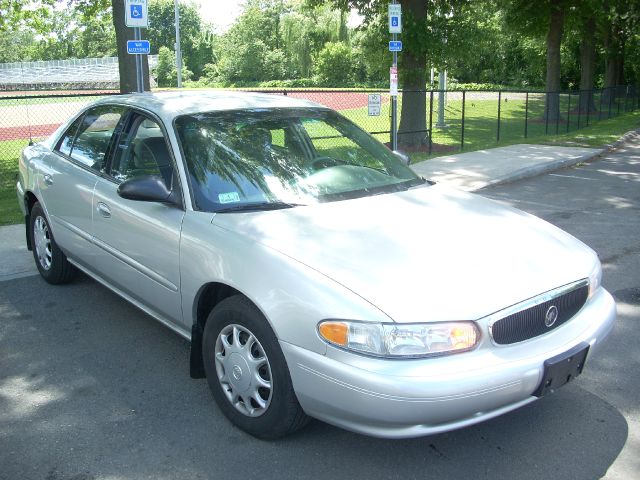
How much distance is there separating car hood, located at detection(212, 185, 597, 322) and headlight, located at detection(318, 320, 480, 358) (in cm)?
4

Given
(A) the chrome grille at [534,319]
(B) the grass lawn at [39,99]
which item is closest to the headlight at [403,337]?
(A) the chrome grille at [534,319]

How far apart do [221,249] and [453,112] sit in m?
25.9

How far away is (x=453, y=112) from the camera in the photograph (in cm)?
2805

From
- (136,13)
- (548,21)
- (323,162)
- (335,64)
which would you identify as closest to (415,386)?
(323,162)

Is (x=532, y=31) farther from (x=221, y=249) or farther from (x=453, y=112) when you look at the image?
(x=221, y=249)

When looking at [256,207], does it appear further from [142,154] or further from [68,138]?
[68,138]

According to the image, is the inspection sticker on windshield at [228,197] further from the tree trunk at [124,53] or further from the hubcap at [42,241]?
the tree trunk at [124,53]

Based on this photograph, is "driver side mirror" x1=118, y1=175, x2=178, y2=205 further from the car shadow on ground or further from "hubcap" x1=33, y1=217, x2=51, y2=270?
"hubcap" x1=33, y1=217, x2=51, y2=270

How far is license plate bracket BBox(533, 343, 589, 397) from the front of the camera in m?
2.95

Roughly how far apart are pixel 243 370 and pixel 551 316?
4.84 ft

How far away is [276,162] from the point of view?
159 inches

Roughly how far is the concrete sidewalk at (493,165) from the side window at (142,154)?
3.15 m

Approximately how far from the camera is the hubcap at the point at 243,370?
325 cm

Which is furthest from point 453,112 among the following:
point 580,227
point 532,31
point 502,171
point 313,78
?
point 313,78
